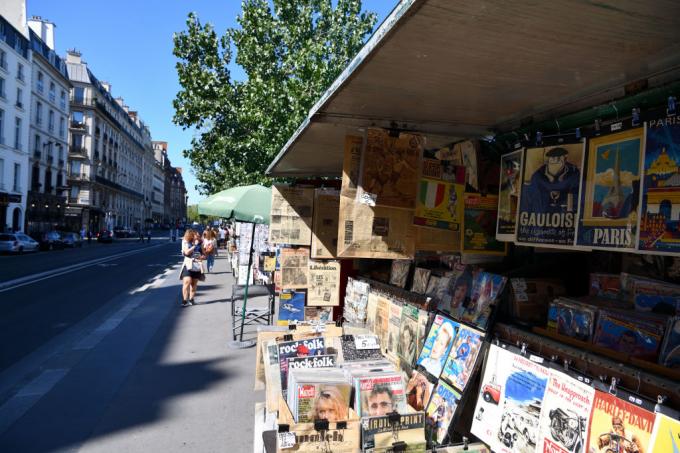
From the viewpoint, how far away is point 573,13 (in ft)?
4.42

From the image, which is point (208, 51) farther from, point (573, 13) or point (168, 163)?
point (168, 163)

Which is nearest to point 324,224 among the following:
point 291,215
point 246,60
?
point 291,215

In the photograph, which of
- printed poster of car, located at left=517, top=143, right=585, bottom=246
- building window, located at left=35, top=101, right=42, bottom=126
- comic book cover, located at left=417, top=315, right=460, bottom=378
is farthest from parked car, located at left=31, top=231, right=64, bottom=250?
printed poster of car, located at left=517, top=143, right=585, bottom=246

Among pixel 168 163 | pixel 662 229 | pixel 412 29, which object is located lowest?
pixel 662 229

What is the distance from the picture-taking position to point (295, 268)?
5.05 metres

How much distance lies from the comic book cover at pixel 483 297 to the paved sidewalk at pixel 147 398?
7.84 feet

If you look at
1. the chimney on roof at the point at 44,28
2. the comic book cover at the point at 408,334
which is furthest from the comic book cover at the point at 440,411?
the chimney on roof at the point at 44,28

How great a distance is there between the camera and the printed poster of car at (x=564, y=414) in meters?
1.81

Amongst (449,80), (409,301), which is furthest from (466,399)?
(449,80)

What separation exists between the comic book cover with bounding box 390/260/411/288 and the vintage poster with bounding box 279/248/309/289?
4.03ft

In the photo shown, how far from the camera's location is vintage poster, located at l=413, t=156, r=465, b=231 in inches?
111

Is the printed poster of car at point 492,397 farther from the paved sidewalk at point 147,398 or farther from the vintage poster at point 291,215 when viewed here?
the vintage poster at point 291,215

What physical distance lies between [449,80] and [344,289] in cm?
339

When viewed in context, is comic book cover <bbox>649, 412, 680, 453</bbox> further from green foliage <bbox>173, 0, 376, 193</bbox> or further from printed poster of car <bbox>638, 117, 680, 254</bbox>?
green foliage <bbox>173, 0, 376, 193</bbox>
